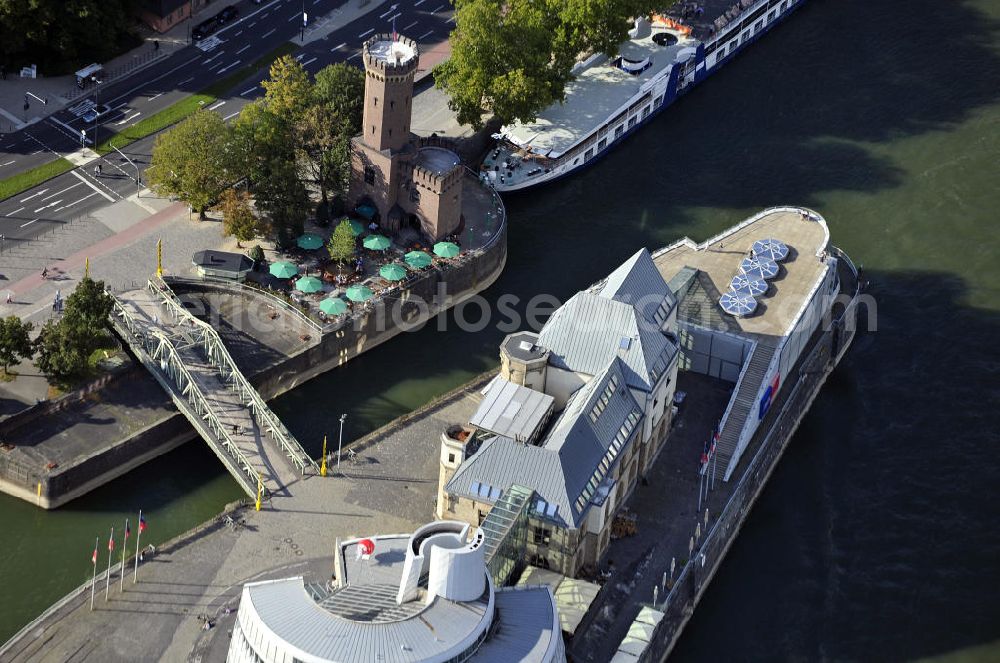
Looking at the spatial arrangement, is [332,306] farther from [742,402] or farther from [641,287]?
[742,402]

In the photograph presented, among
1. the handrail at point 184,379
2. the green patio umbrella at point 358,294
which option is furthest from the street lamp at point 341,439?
the green patio umbrella at point 358,294

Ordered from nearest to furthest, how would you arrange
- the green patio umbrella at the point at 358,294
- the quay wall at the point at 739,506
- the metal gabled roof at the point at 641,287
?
the quay wall at the point at 739,506 < the metal gabled roof at the point at 641,287 < the green patio umbrella at the point at 358,294

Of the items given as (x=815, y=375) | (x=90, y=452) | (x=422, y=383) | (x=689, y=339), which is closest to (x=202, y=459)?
(x=90, y=452)

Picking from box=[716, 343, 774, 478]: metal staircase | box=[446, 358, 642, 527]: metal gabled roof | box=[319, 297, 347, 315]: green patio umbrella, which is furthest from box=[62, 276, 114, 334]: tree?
box=[716, 343, 774, 478]: metal staircase

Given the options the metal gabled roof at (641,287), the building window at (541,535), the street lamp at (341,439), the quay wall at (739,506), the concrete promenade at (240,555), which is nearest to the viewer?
the concrete promenade at (240,555)

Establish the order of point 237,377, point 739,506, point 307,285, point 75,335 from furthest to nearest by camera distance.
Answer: point 307,285, point 237,377, point 75,335, point 739,506

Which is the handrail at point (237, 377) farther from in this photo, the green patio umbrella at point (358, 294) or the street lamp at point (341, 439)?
the green patio umbrella at point (358, 294)

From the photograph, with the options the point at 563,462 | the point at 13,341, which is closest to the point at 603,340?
the point at 563,462
